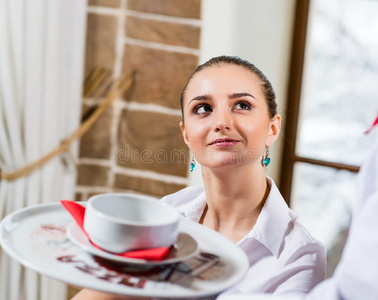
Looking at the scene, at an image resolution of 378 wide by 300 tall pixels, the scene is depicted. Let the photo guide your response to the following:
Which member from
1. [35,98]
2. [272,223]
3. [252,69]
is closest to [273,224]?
[272,223]

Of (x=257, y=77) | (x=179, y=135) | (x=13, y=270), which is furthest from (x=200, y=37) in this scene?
(x=13, y=270)

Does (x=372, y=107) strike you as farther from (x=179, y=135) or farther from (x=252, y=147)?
(x=252, y=147)

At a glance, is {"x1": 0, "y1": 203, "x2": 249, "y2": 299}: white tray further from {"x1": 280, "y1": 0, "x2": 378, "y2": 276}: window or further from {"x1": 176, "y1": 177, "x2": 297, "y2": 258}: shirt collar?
{"x1": 280, "y1": 0, "x2": 378, "y2": 276}: window

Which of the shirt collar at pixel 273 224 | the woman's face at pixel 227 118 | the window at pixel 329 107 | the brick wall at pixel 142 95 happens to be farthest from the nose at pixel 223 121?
the window at pixel 329 107

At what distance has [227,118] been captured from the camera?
817 mm

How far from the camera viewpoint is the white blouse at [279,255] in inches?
30.7

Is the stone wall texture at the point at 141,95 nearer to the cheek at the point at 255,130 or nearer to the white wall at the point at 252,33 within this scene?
the white wall at the point at 252,33

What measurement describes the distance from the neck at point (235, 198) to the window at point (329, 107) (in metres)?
0.97

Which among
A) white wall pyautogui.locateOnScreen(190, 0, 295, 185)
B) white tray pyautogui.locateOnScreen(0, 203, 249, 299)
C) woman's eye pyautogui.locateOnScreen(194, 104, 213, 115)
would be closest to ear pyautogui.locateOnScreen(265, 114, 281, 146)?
woman's eye pyautogui.locateOnScreen(194, 104, 213, 115)

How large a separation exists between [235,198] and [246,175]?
0.05m

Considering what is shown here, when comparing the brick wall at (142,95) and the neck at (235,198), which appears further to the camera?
the brick wall at (142,95)

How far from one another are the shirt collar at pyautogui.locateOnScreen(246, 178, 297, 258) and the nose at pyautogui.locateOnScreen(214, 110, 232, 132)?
153 millimetres

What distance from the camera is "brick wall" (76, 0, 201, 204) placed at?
5.66 feet

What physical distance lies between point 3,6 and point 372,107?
1265 millimetres
